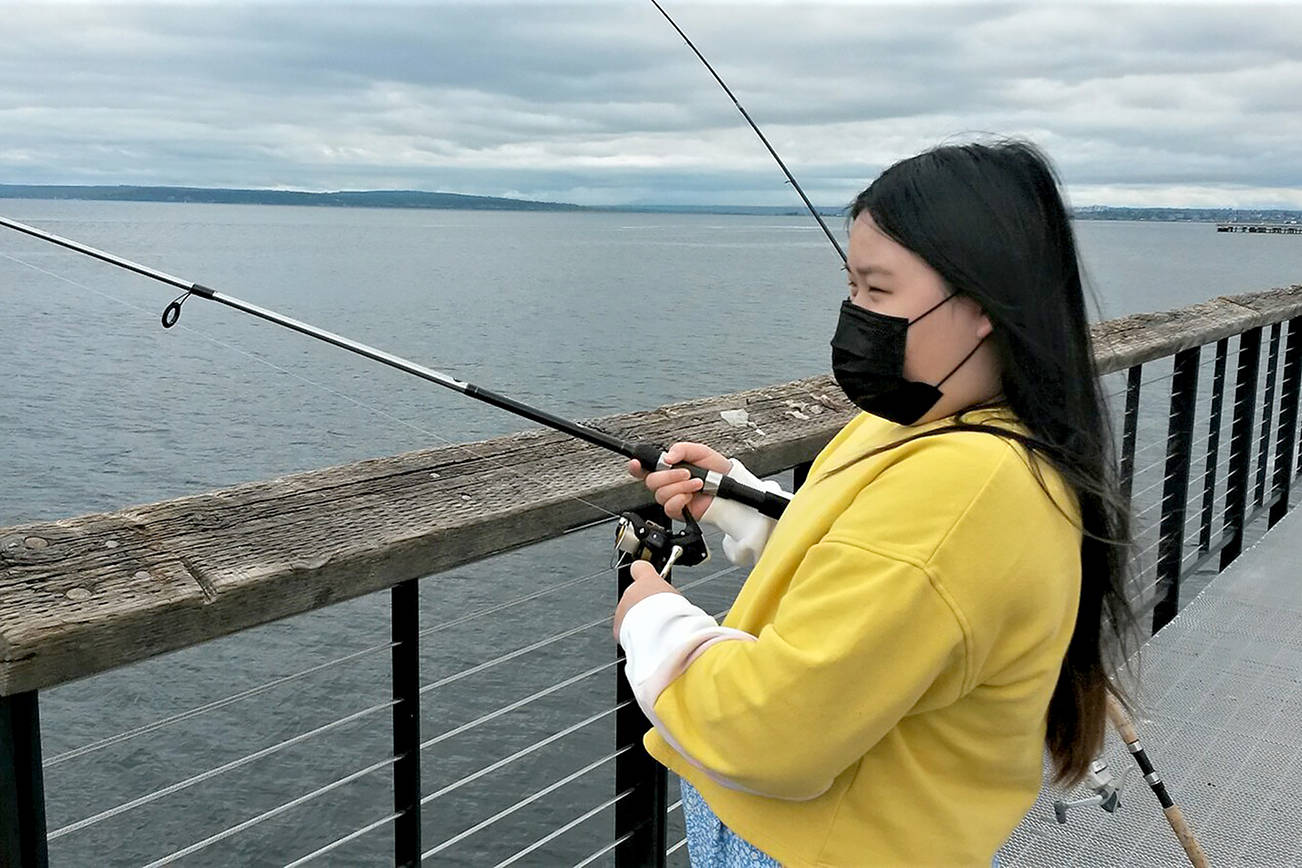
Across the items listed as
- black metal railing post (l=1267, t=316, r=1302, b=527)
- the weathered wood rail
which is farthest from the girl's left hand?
black metal railing post (l=1267, t=316, r=1302, b=527)

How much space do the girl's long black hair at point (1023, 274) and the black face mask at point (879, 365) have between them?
50 millimetres

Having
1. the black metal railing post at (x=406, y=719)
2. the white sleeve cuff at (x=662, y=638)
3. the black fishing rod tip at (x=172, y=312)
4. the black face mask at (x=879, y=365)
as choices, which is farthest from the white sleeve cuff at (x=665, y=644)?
the black fishing rod tip at (x=172, y=312)

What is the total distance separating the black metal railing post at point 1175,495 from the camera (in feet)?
11.5

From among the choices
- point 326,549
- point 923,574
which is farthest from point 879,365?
point 326,549

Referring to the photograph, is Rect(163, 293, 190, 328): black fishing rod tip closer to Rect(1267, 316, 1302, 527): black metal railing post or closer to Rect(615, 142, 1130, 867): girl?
Rect(615, 142, 1130, 867): girl

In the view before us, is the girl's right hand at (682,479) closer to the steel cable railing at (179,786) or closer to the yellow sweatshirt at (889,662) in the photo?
the yellow sweatshirt at (889,662)

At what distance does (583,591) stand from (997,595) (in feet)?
23.6

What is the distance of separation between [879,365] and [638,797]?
98cm

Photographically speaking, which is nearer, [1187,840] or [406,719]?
[406,719]

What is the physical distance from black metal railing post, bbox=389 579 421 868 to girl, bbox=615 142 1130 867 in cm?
36

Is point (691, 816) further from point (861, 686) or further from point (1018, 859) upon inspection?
point (1018, 859)

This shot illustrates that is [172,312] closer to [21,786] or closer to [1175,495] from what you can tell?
[21,786]

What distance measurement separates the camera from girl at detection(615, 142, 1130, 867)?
1.07 m

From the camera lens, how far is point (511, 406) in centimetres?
174
